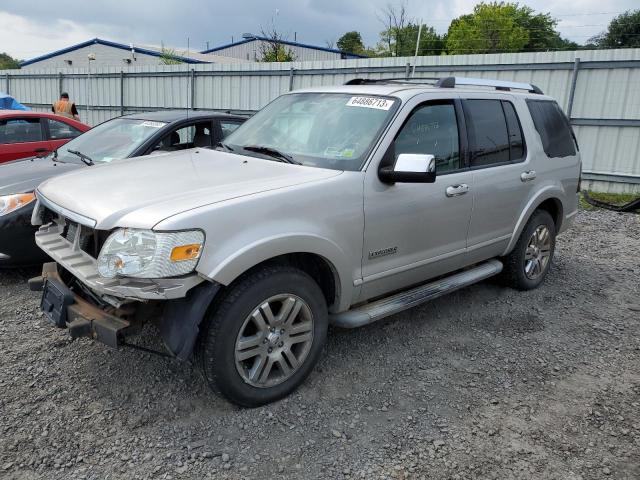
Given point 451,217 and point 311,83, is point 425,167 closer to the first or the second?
point 451,217

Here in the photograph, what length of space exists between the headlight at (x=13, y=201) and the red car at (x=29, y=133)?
2.84 metres

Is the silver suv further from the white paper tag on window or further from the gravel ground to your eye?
the white paper tag on window

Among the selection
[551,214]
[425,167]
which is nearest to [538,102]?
[551,214]

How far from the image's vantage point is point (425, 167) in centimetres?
323

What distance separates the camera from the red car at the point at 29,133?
7.10 metres

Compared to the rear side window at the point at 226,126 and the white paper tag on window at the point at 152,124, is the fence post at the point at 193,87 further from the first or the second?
the white paper tag on window at the point at 152,124

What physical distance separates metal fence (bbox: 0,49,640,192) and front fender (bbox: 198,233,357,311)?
722 cm

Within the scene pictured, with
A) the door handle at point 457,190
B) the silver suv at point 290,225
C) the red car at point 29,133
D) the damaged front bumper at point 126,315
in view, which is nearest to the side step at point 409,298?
the silver suv at point 290,225

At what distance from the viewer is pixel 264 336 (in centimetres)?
304

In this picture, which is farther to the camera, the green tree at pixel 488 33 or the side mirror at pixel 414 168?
the green tree at pixel 488 33

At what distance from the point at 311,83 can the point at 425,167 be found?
1071cm

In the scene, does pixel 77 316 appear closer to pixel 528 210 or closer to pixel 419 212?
pixel 419 212

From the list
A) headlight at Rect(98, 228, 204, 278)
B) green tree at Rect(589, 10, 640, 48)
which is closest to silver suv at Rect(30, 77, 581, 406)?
headlight at Rect(98, 228, 204, 278)

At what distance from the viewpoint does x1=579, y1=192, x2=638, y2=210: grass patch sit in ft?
31.2
